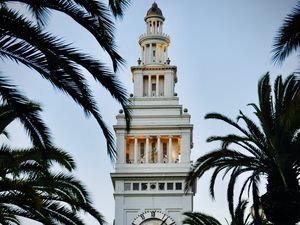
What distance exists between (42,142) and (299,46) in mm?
6638

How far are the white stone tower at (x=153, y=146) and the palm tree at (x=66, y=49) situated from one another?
57.4m

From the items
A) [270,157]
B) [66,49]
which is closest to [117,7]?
[66,49]

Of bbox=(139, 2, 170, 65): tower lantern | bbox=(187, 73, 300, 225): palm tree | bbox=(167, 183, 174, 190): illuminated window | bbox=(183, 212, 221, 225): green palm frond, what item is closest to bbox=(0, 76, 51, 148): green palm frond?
bbox=(187, 73, 300, 225): palm tree

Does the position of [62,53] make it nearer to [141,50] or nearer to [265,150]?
[265,150]

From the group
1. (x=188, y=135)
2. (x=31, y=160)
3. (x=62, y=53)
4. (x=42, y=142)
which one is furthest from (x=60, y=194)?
(x=188, y=135)

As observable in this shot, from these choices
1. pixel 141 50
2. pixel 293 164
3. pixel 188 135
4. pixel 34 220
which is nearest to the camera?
pixel 34 220

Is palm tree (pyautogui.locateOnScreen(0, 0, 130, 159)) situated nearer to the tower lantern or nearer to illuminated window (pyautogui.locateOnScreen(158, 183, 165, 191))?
illuminated window (pyautogui.locateOnScreen(158, 183, 165, 191))

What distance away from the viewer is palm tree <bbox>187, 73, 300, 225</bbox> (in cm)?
3316

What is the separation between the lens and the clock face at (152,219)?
80312 mm

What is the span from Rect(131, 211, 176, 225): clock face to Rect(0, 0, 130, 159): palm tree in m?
59.7

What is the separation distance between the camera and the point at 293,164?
3341cm

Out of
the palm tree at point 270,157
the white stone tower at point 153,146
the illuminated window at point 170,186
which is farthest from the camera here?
the illuminated window at point 170,186

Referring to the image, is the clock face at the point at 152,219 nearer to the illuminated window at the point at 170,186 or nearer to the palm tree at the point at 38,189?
the illuminated window at the point at 170,186

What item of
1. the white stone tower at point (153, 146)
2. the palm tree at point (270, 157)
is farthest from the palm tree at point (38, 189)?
the white stone tower at point (153, 146)
